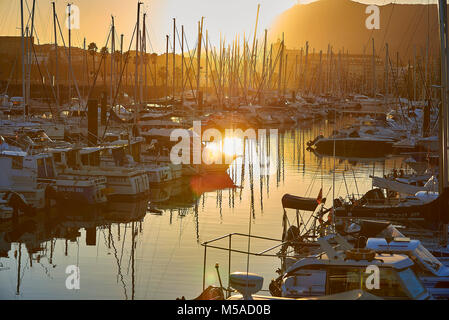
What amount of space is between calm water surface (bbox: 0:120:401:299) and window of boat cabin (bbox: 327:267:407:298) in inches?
240

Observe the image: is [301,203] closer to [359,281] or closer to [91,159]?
[359,281]

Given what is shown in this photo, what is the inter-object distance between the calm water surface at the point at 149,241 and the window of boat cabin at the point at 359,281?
6091 millimetres

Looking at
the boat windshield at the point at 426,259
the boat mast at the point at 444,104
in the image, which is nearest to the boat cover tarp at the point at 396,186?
the boat mast at the point at 444,104

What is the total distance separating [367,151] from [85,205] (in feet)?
122

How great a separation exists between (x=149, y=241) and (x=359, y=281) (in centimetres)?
1577

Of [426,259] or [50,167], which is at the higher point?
[50,167]

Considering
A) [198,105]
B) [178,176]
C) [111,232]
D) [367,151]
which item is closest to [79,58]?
[198,105]

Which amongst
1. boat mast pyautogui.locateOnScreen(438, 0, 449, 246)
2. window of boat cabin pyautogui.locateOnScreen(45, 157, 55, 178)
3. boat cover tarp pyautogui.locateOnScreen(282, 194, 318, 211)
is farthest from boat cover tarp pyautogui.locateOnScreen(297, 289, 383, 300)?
window of boat cabin pyautogui.locateOnScreen(45, 157, 55, 178)

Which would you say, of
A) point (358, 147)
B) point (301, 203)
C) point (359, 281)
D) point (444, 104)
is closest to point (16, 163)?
point (301, 203)

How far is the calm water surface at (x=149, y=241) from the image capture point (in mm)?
23938

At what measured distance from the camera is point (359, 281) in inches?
632

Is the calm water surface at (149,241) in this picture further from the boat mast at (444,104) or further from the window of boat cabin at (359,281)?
the window of boat cabin at (359,281)

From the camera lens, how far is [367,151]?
68625 mm

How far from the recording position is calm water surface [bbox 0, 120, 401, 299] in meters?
23.9
